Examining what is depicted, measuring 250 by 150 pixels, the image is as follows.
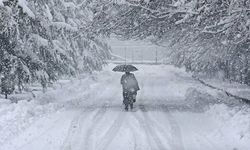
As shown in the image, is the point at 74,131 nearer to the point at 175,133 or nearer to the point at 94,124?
the point at 94,124

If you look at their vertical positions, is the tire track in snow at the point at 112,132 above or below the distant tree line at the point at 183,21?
below

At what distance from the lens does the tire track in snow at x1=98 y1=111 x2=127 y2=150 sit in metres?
11.7

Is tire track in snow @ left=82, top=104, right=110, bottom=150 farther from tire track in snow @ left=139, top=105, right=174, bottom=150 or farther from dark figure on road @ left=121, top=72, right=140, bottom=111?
tire track in snow @ left=139, top=105, right=174, bottom=150

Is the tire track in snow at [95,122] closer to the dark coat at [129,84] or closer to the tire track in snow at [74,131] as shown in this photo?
the tire track in snow at [74,131]

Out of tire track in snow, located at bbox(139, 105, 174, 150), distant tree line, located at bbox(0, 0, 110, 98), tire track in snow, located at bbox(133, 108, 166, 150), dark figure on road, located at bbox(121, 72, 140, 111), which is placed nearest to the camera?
tire track in snow, located at bbox(133, 108, 166, 150)

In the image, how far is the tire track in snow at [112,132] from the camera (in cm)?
1169

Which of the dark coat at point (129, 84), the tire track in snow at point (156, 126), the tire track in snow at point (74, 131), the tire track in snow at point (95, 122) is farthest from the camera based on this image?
the dark coat at point (129, 84)

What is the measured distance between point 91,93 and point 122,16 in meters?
9.70

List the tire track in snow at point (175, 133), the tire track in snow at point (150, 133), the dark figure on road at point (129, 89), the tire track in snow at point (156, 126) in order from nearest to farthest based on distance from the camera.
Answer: the tire track in snow at point (150, 133) < the tire track in snow at point (175, 133) < the tire track in snow at point (156, 126) < the dark figure on road at point (129, 89)

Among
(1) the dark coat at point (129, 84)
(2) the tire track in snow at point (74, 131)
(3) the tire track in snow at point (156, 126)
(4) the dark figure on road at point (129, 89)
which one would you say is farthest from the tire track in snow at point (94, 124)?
(3) the tire track in snow at point (156, 126)

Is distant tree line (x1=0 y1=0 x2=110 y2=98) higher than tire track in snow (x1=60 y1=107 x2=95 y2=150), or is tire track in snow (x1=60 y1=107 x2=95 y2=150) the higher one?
distant tree line (x1=0 y1=0 x2=110 y2=98)

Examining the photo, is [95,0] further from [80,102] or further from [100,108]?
[80,102]

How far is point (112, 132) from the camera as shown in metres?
13.4

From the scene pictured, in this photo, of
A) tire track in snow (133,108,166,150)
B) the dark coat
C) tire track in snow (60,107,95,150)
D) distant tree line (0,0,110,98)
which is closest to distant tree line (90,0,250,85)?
distant tree line (0,0,110,98)
